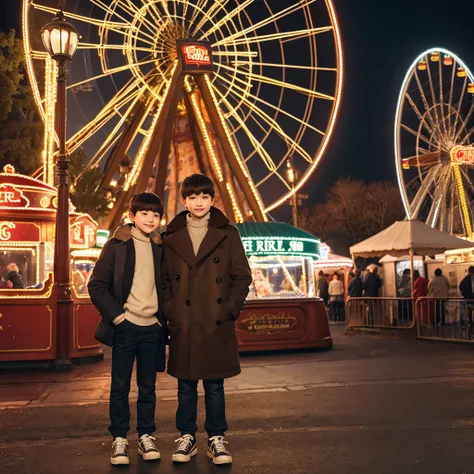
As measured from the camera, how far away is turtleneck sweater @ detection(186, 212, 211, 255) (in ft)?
15.6

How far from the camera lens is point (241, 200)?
2288cm

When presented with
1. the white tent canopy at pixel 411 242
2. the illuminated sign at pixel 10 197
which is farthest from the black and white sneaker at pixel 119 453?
the white tent canopy at pixel 411 242

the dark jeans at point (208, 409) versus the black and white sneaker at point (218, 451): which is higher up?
the dark jeans at point (208, 409)

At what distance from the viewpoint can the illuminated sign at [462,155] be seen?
25.4 meters

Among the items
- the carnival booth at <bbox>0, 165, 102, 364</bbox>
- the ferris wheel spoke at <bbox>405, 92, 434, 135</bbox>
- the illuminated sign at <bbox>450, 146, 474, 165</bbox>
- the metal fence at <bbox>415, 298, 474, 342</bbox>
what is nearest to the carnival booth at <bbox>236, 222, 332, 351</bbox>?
the carnival booth at <bbox>0, 165, 102, 364</bbox>

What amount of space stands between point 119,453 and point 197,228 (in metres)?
1.56

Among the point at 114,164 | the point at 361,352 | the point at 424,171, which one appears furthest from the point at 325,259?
the point at 361,352

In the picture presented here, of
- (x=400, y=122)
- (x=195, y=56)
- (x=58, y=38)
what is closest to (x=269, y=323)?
(x=58, y=38)

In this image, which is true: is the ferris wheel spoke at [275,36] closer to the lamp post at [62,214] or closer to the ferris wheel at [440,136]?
the ferris wheel at [440,136]

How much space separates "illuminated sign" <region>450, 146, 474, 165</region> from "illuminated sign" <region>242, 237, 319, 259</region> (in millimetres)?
14448

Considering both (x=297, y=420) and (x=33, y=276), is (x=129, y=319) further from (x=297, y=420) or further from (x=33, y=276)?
(x=33, y=276)

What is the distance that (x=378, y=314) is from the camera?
16.1m

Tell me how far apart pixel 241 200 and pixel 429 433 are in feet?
58.7

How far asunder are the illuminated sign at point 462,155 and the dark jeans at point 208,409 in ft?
74.4
